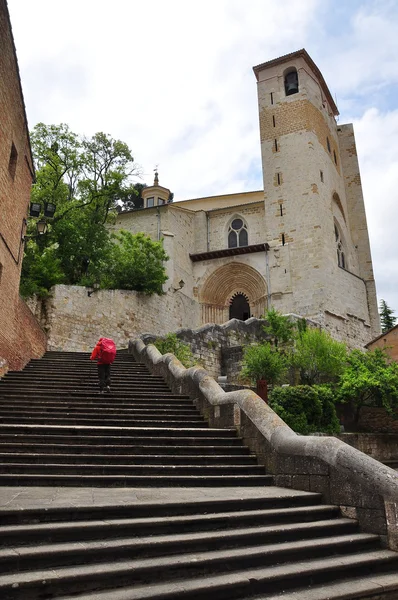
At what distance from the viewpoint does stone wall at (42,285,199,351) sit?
64.9 ft

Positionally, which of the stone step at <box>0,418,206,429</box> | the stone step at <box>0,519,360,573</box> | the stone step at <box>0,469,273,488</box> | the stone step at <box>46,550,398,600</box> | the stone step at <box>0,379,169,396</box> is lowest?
the stone step at <box>46,550,398,600</box>

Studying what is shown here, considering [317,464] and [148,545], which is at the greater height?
[317,464]

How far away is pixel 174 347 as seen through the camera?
646 inches

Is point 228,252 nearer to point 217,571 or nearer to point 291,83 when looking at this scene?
point 291,83

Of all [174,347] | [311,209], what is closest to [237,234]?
[311,209]

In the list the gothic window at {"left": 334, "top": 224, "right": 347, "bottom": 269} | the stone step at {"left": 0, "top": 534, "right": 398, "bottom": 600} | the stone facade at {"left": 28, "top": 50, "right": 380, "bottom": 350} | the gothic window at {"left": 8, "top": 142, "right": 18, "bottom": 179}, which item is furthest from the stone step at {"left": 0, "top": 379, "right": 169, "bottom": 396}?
the gothic window at {"left": 334, "top": 224, "right": 347, "bottom": 269}

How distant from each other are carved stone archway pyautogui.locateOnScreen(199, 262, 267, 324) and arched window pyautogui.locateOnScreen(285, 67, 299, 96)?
12828 mm

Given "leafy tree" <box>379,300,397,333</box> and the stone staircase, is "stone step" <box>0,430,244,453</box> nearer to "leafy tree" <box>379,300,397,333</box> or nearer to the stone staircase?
the stone staircase

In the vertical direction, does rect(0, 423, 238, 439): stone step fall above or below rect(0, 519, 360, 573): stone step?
above

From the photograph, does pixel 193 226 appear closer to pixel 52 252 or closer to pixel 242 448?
pixel 52 252

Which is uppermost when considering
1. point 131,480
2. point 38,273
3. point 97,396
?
point 38,273

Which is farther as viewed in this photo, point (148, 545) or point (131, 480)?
point (131, 480)

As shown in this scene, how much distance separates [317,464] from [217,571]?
2.20 metres

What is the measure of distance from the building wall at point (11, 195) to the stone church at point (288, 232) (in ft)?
46.5
